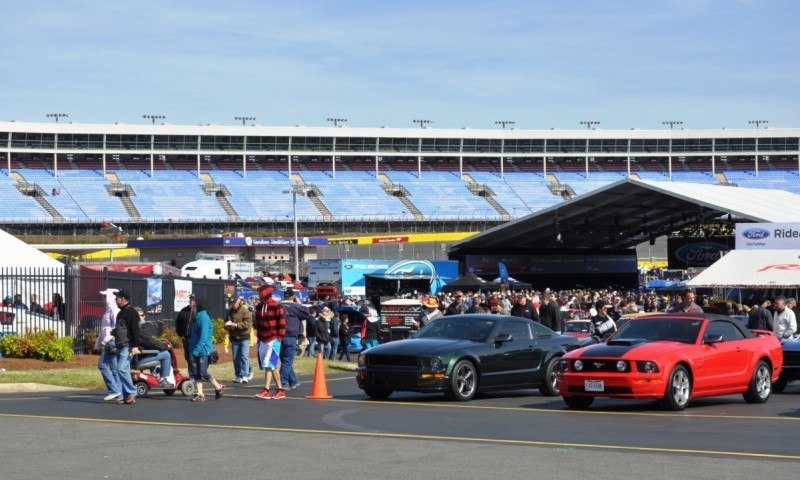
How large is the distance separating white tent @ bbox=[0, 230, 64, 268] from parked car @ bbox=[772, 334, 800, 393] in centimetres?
2151

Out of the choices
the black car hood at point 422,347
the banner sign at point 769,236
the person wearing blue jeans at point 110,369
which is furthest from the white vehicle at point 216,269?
the black car hood at point 422,347

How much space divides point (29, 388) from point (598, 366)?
10320 mm

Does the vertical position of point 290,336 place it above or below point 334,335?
above

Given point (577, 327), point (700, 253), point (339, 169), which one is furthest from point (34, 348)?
point (339, 169)

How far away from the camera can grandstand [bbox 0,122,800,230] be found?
92125 millimetres

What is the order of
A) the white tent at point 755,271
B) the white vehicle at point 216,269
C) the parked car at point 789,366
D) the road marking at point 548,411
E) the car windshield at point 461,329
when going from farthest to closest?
the white vehicle at point 216,269
the white tent at point 755,271
the parked car at point 789,366
the car windshield at point 461,329
the road marking at point 548,411

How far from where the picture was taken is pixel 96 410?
53.6ft

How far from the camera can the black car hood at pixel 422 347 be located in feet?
57.9

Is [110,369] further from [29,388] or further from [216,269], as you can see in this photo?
[216,269]

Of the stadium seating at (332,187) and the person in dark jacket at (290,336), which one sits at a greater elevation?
the stadium seating at (332,187)

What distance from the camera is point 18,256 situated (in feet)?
115

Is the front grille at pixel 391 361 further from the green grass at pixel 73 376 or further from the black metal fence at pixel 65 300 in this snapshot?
the black metal fence at pixel 65 300

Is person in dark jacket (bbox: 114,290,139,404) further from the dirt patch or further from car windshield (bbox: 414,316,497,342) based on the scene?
the dirt patch

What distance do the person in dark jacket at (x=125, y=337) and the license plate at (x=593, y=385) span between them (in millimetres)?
6374
